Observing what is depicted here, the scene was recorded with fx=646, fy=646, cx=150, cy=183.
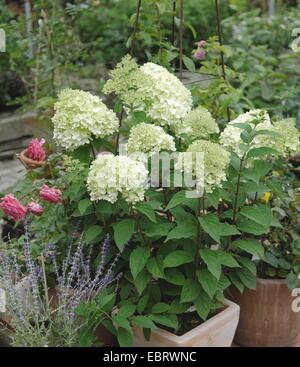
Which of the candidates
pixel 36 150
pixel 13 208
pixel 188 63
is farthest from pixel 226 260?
A: pixel 188 63

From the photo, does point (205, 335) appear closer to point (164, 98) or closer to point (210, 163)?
→ point (210, 163)

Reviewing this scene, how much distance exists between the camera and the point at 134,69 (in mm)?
2131

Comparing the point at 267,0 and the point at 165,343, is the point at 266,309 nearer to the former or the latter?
the point at 165,343

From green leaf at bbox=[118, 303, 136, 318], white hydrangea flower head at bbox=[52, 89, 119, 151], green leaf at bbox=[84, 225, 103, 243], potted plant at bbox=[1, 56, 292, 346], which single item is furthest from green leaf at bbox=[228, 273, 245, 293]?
white hydrangea flower head at bbox=[52, 89, 119, 151]

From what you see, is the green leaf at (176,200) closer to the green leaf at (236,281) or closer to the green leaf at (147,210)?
the green leaf at (147,210)

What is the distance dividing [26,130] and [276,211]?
8.80 feet

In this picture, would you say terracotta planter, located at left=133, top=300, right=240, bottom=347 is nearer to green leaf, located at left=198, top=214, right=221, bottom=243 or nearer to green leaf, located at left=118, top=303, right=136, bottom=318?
green leaf, located at left=118, top=303, right=136, bottom=318

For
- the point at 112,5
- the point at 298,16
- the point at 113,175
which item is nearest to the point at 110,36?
the point at 112,5

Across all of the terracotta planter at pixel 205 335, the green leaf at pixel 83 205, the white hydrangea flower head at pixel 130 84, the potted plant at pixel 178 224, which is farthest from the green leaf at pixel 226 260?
the white hydrangea flower head at pixel 130 84

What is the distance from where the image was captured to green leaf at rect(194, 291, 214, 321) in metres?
2.03

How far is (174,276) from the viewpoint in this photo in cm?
207

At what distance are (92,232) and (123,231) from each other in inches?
5.6

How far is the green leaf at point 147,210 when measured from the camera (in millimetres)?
1936

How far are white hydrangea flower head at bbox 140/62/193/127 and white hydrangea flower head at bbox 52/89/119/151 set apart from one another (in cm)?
14
